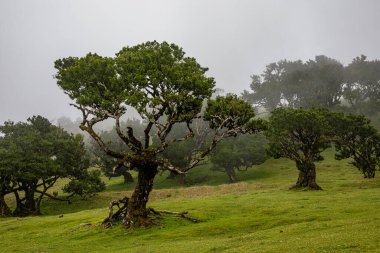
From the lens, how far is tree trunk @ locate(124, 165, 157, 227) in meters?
38.3

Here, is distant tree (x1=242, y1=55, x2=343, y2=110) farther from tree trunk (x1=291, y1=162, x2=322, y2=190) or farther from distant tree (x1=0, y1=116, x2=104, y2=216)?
distant tree (x1=0, y1=116, x2=104, y2=216)

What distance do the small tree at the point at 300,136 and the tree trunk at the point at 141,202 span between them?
3035cm

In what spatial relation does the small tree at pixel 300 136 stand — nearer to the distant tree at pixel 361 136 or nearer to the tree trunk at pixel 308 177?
the tree trunk at pixel 308 177

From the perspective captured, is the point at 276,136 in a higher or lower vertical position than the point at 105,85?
lower

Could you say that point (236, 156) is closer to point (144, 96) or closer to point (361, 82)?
point (144, 96)

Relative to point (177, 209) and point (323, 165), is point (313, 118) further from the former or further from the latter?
point (323, 165)

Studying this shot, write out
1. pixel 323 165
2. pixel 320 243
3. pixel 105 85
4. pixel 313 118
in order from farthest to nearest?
pixel 323 165, pixel 313 118, pixel 105 85, pixel 320 243

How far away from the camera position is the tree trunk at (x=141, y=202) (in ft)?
126

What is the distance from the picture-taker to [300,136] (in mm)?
65125

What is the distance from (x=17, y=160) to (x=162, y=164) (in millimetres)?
35215

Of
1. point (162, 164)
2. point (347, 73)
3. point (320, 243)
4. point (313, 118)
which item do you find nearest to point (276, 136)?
point (313, 118)

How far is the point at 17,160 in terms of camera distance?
62688 mm

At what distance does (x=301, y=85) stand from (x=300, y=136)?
7797 cm

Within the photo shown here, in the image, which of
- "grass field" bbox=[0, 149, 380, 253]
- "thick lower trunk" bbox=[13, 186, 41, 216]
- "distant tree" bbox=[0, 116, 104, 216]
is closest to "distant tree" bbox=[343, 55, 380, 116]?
"grass field" bbox=[0, 149, 380, 253]
